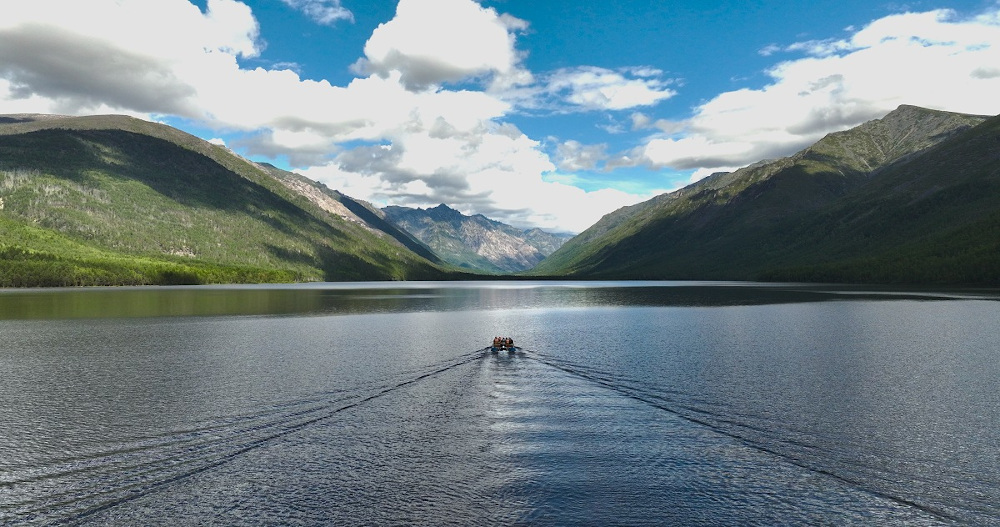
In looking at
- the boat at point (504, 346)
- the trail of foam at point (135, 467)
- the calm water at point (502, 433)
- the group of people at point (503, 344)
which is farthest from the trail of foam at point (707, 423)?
the trail of foam at point (135, 467)

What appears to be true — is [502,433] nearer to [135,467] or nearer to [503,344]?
[135,467]

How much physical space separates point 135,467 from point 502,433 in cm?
2012

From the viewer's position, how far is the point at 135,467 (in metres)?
28.8

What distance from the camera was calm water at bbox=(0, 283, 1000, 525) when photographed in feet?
79.7

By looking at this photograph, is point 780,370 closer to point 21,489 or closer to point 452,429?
point 452,429

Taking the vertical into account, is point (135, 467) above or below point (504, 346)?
below

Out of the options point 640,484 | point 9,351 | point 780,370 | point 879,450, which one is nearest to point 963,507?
point 879,450

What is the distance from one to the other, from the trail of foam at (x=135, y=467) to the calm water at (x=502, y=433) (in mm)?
143

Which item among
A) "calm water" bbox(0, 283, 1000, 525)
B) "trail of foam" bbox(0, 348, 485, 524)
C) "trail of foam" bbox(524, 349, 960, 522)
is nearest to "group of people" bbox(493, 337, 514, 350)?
"calm water" bbox(0, 283, 1000, 525)

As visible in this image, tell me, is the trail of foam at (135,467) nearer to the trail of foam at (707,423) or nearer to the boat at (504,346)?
the trail of foam at (707,423)

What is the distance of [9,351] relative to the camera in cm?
7038

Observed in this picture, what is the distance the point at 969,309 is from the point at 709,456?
137858mm

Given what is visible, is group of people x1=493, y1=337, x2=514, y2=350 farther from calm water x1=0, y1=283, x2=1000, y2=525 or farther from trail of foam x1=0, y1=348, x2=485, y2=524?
trail of foam x1=0, y1=348, x2=485, y2=524

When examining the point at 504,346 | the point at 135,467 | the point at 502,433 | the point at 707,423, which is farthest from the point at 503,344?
the point at 135,467
